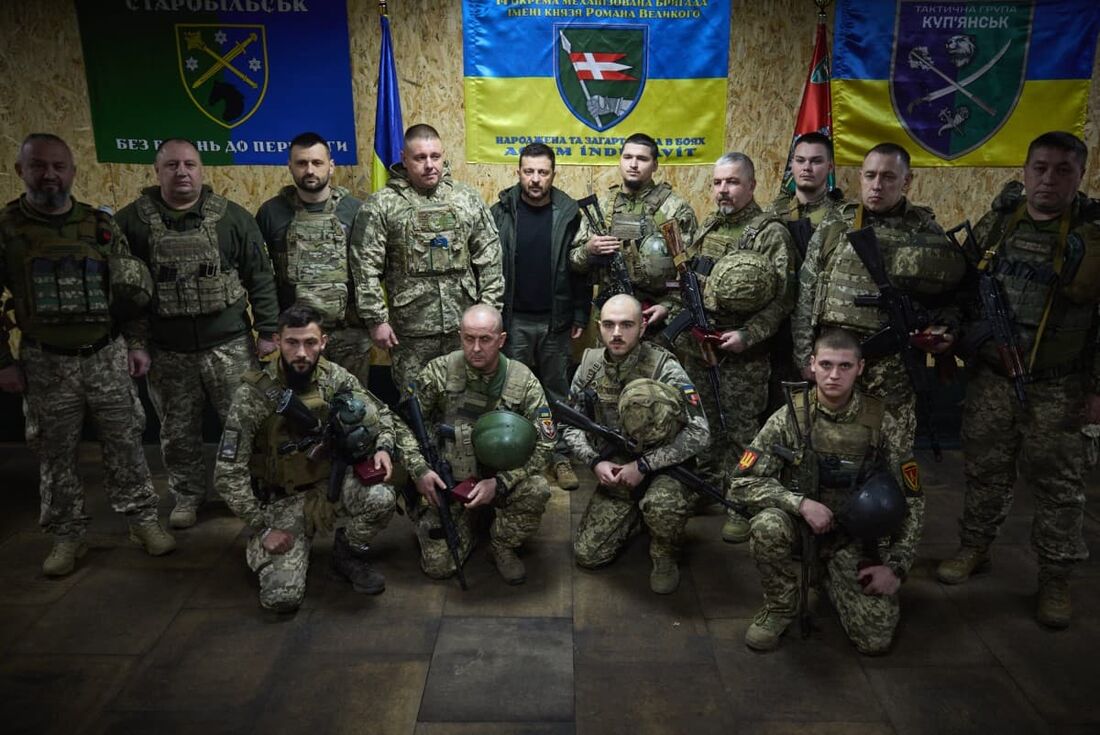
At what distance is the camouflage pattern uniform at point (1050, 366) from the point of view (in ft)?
12.0

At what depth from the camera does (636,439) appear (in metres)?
4.07

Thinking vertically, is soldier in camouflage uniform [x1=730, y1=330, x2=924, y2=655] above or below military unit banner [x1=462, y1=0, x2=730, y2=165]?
below

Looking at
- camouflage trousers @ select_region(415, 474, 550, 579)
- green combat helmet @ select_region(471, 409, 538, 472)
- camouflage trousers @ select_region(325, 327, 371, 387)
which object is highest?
camouflage trousers @ select_region(325, 327, 371, 387)

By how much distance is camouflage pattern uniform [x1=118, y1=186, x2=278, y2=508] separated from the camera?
4.32 m

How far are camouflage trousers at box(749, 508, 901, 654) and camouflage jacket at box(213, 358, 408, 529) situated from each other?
1910mm

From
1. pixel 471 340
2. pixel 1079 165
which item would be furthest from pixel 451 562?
pixel 1079 165

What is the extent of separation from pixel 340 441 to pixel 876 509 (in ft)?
8.20

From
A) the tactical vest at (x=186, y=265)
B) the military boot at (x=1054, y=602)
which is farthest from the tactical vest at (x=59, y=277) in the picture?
the military boot at (x=1054, y=602)

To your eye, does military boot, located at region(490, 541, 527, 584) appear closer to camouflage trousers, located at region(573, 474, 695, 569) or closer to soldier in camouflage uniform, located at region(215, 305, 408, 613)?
camouflage trousers, located at region(573, 474, 695, 569)

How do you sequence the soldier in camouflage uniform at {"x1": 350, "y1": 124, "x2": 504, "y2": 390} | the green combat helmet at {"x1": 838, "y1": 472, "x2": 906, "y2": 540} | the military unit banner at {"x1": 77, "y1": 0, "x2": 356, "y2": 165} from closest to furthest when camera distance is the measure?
the green combat helmet at {"x1": 838, "y1": 472, "x2": 906, "y2": 540}
the soldier in camouflage uniform at {"x1": 350, "y1": 124, "x2": 504, "y2": 390}
the military unit banner at {"x1": 77, "y1": 0, "x2": 356, "y2": 165}

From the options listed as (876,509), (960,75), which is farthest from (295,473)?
(960,75)

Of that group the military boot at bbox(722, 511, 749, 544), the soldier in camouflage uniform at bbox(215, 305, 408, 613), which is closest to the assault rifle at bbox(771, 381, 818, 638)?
the military boot at bbox(722, 511, 749, 544)

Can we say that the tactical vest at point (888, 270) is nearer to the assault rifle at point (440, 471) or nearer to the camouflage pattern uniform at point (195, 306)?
the assault rifle at point (440, 471)

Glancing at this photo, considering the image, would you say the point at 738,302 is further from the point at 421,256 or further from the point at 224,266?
the point at 224,266
